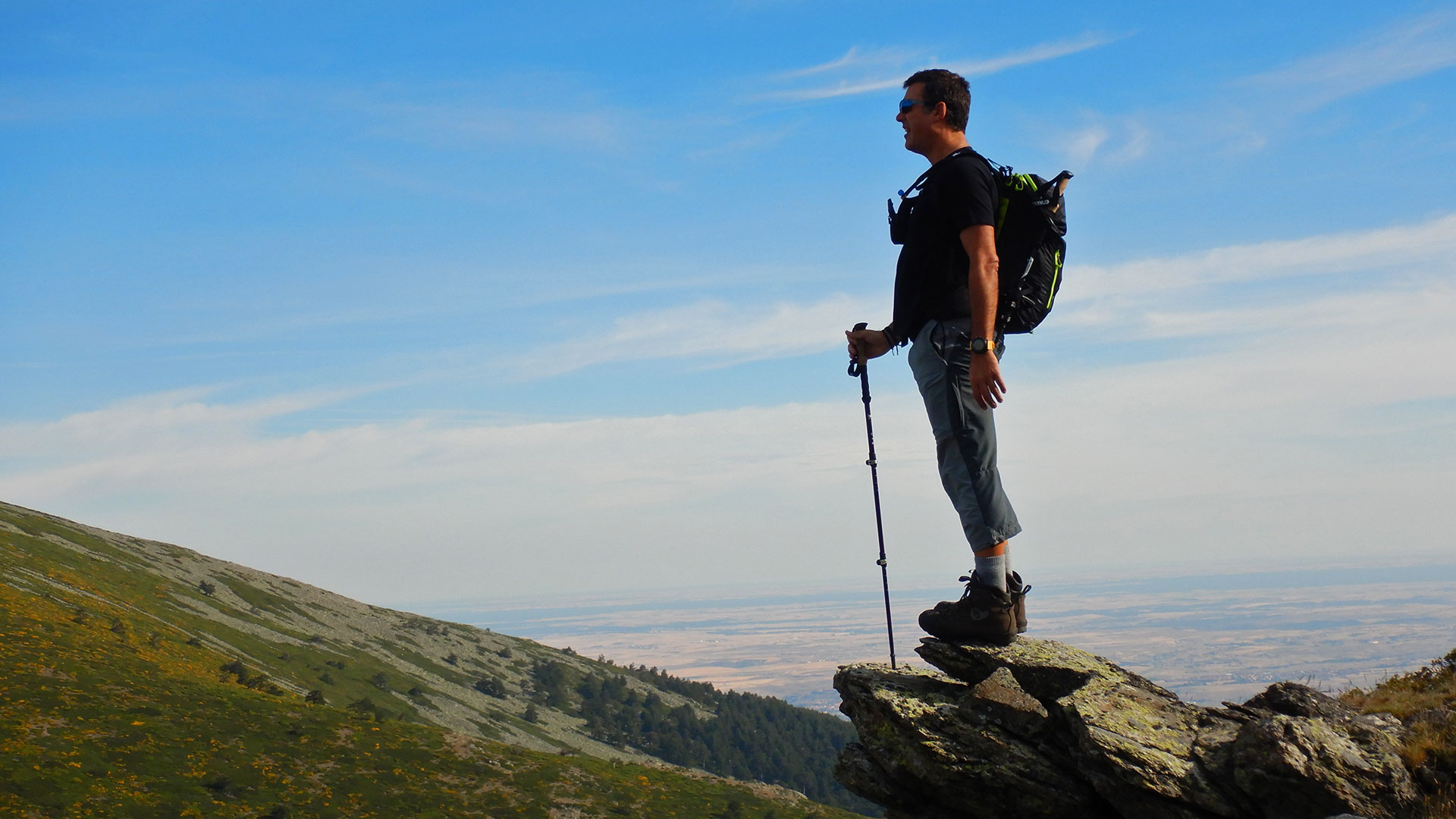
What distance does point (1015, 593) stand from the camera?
1077 cm

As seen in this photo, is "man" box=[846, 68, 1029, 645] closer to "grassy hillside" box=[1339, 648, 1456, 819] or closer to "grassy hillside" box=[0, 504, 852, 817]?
"grassy hillside" box=[1339, 648, 1456, 819]

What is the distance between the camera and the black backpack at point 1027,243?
9867 millimetres

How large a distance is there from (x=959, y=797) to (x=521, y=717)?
181m

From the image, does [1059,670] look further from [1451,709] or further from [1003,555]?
[1451,709]

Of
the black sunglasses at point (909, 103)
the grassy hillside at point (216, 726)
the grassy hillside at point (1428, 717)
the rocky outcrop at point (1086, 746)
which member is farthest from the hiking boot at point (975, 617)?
the grassy hillside at point (216, 726)

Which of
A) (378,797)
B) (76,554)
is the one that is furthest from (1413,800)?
(76,554)

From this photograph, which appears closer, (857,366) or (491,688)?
(857,366)

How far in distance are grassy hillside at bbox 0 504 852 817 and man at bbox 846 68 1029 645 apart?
240 ft

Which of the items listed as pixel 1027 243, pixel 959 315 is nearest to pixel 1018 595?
pixel 959 315

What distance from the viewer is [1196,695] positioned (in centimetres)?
17612

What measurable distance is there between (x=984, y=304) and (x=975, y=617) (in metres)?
3.51

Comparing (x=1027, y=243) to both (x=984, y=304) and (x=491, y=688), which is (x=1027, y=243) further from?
(x=491, y=688)

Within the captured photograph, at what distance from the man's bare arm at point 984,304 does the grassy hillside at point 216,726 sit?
2921 inches

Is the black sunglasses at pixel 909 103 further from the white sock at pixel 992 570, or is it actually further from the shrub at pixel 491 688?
the shrub at pixel 491 688
